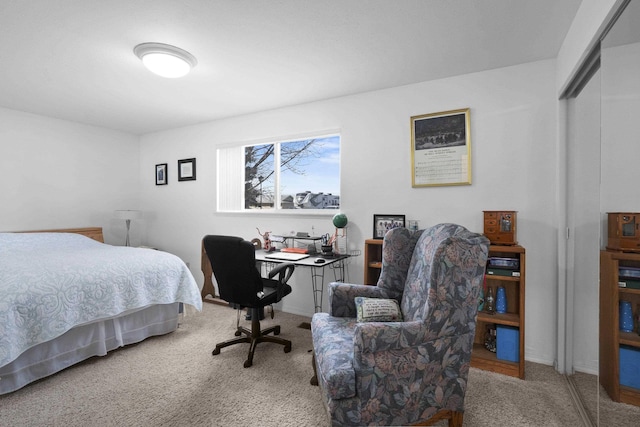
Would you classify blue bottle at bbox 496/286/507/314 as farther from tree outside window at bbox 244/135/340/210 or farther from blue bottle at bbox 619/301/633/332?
tree outside window at bbox 244/135/340/210

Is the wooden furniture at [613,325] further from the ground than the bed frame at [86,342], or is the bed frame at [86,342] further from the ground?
the wooden furniture at [613,325]

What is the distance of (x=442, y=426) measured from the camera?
68.8 inches

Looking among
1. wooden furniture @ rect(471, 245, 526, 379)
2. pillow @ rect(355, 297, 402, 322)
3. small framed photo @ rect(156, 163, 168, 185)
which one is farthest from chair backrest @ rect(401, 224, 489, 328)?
small framed photo @ rect(156, 163, 168, 185)

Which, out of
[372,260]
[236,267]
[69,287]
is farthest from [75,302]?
[372,260]

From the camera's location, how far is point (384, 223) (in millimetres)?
3127

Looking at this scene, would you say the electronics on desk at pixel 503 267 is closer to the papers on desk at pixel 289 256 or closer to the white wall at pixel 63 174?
the papers on desk at pixel 289 256

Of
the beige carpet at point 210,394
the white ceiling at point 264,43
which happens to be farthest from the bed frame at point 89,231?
the beige carpet at point 210,394

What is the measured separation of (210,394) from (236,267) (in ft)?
2.88

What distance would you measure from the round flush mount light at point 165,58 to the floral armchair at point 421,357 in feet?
7.82

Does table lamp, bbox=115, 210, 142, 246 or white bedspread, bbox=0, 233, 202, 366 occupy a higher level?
table lamp, bbox=115, 210, 142, 246

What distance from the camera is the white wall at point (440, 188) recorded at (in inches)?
99.9

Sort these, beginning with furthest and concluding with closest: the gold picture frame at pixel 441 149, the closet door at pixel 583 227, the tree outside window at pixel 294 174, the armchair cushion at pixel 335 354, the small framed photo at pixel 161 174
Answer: the small framed photo at pixel 161 174
the tree outside window at pixel 294 174
the gold picture frame at pixel 441 149
the closet door at pixel 583 227
the armchair cushion at pixel 335 354

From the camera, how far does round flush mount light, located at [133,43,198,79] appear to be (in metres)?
2.32

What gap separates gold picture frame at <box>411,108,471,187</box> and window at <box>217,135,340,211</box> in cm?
93
